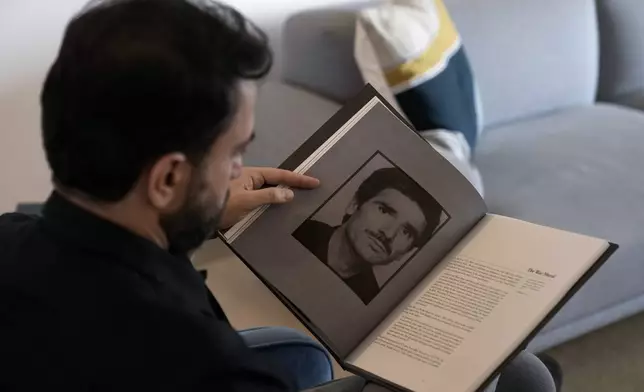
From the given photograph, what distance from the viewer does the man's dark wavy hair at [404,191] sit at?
1.01 m

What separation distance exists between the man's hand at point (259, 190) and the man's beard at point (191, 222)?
180 mm

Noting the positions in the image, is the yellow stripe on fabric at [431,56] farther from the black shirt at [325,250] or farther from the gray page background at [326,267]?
the black shirt at [325,250]

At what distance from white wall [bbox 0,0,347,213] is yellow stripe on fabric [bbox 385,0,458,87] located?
0.76 meters

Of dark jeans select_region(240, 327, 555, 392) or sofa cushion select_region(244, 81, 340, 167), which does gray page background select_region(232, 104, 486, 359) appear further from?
sofa cushion select_region(244, 81, 340, 167)

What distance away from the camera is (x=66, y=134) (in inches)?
27.6

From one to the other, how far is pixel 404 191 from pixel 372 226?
7 cm

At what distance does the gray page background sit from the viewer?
0.94 metres

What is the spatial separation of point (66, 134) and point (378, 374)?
433 millimetres

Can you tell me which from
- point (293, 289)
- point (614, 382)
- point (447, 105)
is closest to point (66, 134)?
point (293, 289)

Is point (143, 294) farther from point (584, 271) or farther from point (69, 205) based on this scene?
point (584, 271)

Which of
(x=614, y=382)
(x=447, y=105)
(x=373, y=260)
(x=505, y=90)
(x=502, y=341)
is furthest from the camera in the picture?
(x=505, y=90)

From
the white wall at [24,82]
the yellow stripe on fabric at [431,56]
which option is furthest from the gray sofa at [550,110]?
the white wall at [24,82]

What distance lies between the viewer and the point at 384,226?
1002 mm

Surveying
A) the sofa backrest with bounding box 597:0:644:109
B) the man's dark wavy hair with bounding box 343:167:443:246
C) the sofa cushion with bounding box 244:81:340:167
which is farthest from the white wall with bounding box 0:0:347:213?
the sofa backrest with bounding box 597:0:644:109
